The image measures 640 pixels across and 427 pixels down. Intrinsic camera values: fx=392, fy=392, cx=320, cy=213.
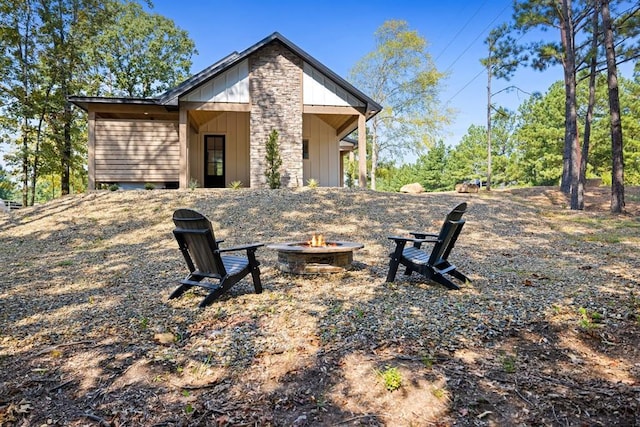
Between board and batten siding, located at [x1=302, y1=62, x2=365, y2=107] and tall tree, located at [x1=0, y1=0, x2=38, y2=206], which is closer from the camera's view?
board and batten siding, located at [x1=302, y1=62, x2=365, y2=107]

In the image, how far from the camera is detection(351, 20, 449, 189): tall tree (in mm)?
30188

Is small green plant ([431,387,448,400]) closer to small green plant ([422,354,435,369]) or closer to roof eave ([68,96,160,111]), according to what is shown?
small green plant ([422,354,435,369])

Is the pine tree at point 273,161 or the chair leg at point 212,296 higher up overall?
the pine tree at point 273,161

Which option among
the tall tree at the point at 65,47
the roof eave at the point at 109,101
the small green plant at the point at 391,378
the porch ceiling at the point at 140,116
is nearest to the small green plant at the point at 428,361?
the small green plant at the point at 391,378

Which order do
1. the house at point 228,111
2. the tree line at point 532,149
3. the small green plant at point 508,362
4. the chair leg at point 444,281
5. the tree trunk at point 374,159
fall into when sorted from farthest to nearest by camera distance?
the tree trunk at point 374,159 < the tree line at point 532,149 < the house at point 228,111 < the chair leg at point 444,281 < the small green plant at point 508,362

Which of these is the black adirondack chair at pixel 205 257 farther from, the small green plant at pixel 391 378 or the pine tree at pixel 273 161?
the pine tree at pixel 273 161

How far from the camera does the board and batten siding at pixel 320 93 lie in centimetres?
1380

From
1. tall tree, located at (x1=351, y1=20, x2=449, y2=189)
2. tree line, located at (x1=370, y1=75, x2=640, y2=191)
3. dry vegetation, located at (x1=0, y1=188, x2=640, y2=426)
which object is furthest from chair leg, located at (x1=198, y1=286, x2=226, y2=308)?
tall tree, located at (x1=351, y1=20, x2=449, y2=189)

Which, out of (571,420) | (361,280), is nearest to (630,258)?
(361,280)

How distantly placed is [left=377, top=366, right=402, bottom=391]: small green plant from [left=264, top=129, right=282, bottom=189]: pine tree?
1053cm

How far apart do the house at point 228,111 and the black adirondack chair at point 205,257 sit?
889 centimetres

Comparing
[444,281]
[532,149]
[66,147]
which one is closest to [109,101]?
[66,147]

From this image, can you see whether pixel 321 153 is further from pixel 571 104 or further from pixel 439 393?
pixel 439 393

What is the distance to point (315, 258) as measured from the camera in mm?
5285
